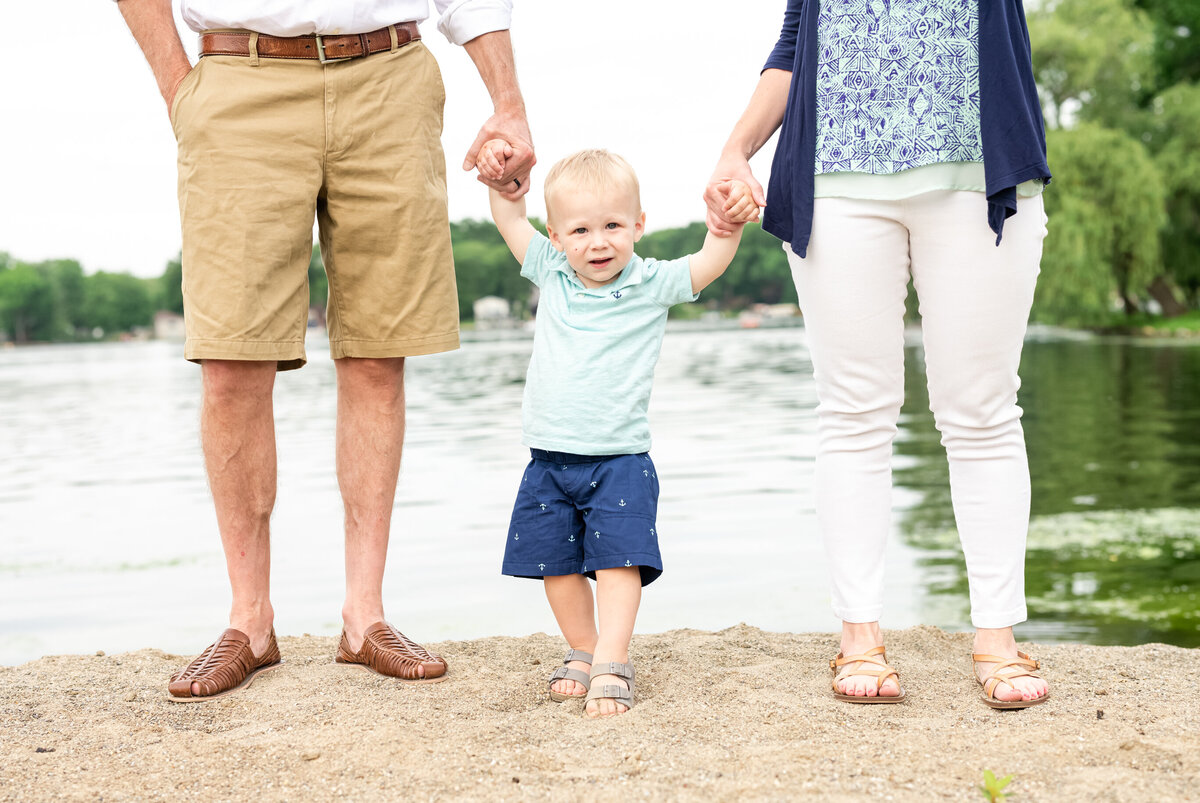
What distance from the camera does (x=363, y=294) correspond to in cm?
295

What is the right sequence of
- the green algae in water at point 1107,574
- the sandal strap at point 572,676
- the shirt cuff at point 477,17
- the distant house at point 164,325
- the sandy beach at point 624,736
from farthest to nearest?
1. the distant house at point 164,325
2. the green algae in water at point 1107,574
3. the shirt cuff at point 477,17
4. the sandal strap at point 572,676
5. the sandy beach at point 624,736

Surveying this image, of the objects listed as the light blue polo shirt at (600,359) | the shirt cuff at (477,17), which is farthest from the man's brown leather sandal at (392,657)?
the shirt cuff at (477,17)

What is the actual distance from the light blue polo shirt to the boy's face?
6 centimetres

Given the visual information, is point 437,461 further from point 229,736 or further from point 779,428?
point 229,736

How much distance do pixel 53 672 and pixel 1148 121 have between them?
33846mm

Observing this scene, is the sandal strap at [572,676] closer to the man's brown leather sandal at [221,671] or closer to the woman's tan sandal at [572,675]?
the woman's tan sandal at [572,675]

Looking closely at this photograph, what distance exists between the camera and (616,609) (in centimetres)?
266

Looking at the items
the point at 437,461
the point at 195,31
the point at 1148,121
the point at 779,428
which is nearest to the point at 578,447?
the point at 195,31

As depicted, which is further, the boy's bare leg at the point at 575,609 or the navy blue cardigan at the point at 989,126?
the boy's bare leg at the point at 575,609

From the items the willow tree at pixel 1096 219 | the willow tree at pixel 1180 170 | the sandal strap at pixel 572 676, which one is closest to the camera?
the sandal strap at pixel 572 676

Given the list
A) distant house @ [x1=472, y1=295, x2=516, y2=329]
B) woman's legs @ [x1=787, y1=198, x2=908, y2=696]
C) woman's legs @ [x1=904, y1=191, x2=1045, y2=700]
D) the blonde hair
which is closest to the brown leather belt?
the blonde hair

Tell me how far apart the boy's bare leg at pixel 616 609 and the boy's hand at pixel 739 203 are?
845mm

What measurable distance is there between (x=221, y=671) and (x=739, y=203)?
1.62 metres

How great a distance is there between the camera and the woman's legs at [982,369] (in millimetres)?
2482
